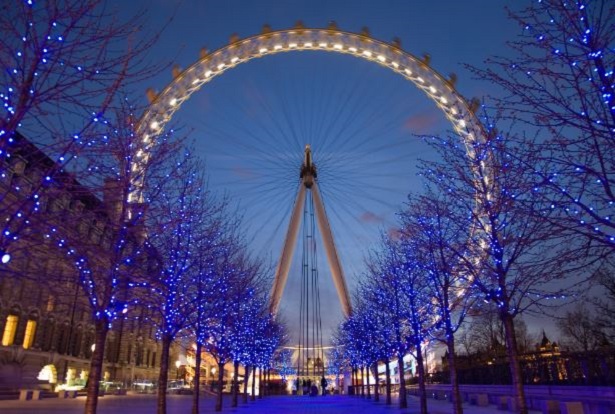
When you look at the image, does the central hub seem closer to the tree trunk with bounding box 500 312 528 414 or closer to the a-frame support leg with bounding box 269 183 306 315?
the a-frame support leg with bounding box 269 183 306 315

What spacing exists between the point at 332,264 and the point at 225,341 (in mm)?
22010

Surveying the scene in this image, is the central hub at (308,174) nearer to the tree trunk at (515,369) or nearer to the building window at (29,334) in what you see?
the building window at (29,334)

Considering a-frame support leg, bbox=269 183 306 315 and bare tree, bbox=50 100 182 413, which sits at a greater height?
a-frame support leg, bbox=269 183 306 315

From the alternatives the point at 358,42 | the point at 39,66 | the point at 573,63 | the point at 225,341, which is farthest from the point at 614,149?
the point at 358,42

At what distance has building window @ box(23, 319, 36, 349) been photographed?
40938 mm

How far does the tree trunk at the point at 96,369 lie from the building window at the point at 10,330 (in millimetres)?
30427

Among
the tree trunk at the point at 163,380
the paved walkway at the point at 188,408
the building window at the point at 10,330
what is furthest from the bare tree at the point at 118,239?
the building window at the point at 10,330

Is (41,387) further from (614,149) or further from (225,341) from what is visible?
(614,149)

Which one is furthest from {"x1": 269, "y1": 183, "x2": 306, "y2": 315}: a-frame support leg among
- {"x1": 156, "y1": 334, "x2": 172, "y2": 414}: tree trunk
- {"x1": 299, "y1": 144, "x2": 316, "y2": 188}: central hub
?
{"x1": 156, "y1": 334, "x2": 172, "y2": 414}: tree trunk

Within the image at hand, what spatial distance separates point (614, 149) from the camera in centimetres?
955

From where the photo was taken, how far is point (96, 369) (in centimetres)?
1284

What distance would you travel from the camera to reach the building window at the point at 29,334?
1612 inches

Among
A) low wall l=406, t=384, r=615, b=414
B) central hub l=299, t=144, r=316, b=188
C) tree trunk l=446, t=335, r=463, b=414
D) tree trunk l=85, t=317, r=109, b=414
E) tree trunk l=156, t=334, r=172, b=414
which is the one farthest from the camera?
central hub l=299, t=144, r=316, b=188

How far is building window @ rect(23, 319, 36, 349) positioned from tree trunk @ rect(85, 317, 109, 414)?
3287cm
